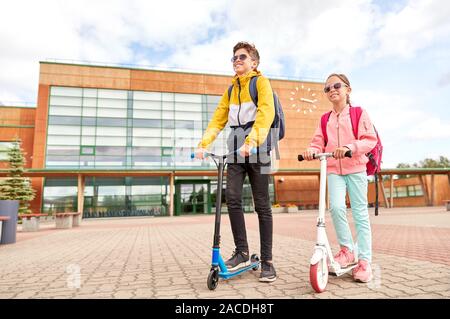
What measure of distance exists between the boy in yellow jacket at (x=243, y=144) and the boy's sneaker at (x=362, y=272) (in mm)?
703

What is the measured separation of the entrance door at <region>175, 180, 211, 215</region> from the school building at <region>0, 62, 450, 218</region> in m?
0.09

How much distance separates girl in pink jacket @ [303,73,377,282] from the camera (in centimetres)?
276

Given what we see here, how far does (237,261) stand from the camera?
308cm

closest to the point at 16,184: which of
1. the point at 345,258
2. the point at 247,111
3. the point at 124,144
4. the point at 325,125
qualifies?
the point at 124,144

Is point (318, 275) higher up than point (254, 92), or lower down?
lower down

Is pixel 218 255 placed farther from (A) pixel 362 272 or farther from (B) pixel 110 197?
(B) pixel 110 197

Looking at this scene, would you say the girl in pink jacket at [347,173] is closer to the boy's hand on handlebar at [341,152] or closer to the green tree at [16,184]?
the boy's hand on handlebar at [341,152]

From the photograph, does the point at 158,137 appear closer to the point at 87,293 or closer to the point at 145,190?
the point at 145,190

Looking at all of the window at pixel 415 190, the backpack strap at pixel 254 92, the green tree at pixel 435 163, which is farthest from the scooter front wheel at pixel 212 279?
the green tree at pixel 435 163

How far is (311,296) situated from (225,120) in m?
1.92

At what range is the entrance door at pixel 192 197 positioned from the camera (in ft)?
93.4

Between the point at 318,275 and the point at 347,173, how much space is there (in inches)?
39.6

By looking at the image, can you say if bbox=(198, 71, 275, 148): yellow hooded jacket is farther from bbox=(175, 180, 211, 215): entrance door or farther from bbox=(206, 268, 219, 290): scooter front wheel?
bbox=(175, 180, 211, 215): entrance door
